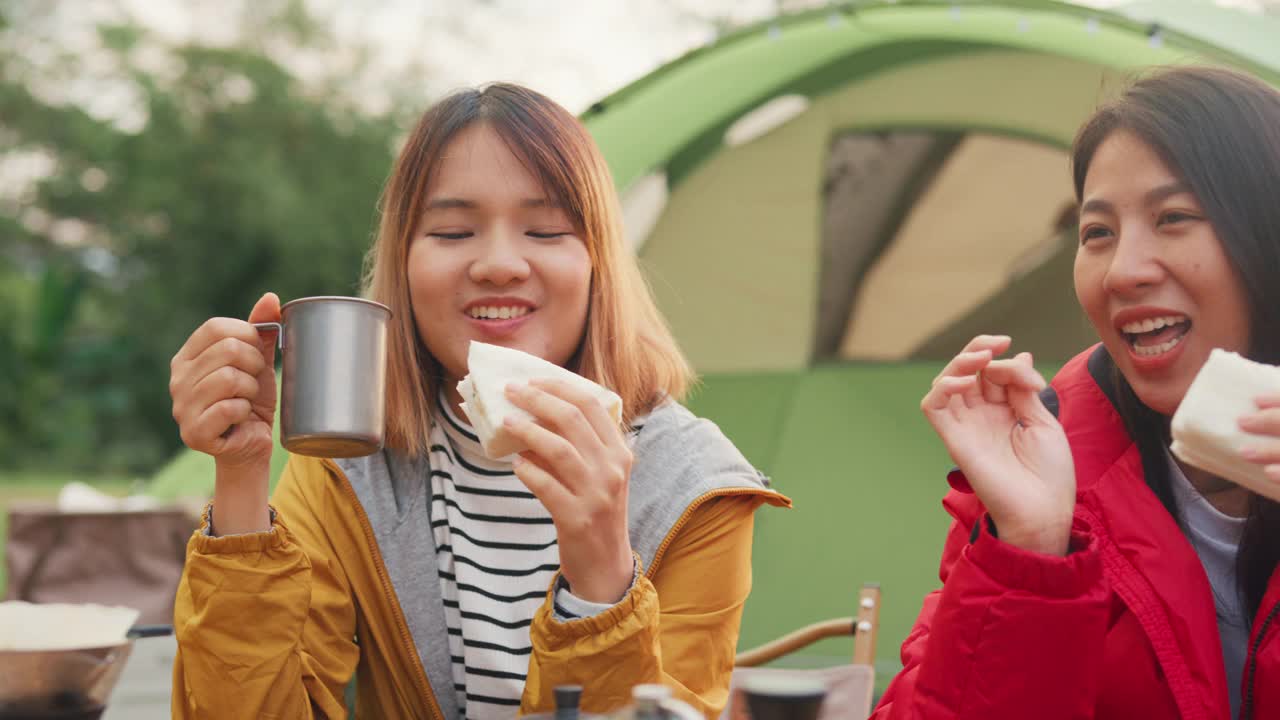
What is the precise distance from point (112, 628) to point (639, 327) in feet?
3.00

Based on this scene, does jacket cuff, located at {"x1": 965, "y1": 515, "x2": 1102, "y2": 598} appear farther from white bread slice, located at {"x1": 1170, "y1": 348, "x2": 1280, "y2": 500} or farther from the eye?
the eye

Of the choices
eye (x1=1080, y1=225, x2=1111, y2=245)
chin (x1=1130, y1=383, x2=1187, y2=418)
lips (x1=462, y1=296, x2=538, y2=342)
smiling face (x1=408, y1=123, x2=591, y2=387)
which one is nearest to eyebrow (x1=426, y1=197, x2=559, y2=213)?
smiling face (x1=408, y1=123, x2=591, y2=387)

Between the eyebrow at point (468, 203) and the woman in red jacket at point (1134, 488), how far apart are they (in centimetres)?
65

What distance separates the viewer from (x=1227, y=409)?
4.17 ft

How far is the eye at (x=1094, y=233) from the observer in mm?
1632

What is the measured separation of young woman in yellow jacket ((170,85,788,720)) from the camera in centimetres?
156

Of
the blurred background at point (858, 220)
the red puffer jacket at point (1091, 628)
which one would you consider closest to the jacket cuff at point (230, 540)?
the red puffer jacket at point (1091, 628)

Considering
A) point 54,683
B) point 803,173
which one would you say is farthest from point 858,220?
point 54,683

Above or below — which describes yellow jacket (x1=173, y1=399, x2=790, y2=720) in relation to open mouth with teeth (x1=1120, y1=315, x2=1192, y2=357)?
below

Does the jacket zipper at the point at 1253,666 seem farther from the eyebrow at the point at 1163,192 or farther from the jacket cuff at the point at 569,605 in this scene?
the jacket cuff at the point at 569,605

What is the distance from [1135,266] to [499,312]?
2.86 feet

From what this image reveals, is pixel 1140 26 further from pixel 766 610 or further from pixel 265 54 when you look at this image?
pixel 265 54

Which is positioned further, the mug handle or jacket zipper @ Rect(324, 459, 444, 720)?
jacket zipper @ Rect(324, 459, 444, 720)

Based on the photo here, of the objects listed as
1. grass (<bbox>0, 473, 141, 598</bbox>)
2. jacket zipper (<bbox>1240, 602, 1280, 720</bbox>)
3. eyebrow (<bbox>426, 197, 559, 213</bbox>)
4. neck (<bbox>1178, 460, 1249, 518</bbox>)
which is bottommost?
grass (<bbox>0, 473, 141, 598</bbox>)
